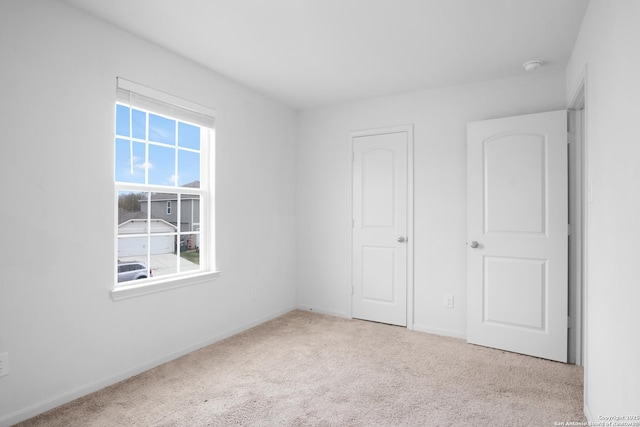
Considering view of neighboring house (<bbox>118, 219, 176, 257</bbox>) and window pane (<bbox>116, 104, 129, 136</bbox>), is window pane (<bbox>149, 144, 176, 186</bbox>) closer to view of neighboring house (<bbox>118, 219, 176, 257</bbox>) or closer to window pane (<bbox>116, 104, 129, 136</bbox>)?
window pane (<bbox>116, 104, 129, 136</bbox>)

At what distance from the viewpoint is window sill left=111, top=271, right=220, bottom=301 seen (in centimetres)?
256

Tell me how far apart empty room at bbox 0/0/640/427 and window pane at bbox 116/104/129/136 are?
0.05 feet

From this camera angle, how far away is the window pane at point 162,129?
291 cm

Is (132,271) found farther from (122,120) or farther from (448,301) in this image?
(448,301)

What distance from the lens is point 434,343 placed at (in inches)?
133

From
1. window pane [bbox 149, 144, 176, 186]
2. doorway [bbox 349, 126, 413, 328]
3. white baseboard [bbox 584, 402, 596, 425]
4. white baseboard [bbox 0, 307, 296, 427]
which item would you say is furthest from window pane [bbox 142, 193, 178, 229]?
white baseboard [bbox 584, 402, 596, 425]

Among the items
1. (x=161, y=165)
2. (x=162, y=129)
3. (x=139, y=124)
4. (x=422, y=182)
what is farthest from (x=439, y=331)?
(x=139, y=124)

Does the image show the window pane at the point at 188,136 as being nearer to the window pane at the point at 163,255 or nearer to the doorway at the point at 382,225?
the window pane at the point at 163,255

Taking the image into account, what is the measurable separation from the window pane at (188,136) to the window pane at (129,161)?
1.31 ft

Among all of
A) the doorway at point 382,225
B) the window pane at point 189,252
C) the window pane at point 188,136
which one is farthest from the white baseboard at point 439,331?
the window pane at point 188,136

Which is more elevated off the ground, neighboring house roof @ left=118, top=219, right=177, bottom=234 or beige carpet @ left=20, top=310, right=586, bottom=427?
neighboring house roof @ left=118, top=219, right=177, bottom=234

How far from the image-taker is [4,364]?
1997 millimetres

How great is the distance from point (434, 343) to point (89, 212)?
118 inches

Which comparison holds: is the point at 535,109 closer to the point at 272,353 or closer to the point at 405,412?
the point at 405,412
